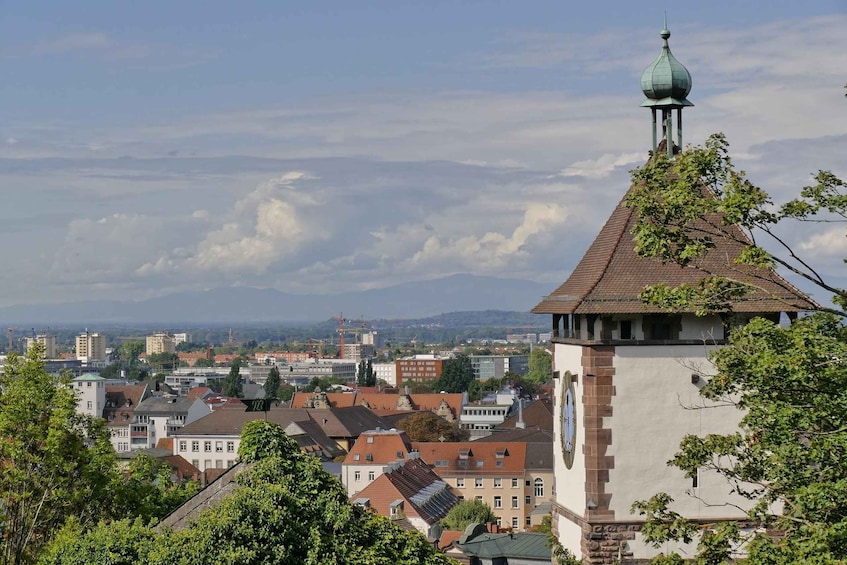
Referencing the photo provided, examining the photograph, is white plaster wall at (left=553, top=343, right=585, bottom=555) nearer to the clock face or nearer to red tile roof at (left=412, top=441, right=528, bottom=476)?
the clock face

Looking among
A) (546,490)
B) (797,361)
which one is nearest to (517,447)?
(546,490)

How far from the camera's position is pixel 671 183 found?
53.6ft

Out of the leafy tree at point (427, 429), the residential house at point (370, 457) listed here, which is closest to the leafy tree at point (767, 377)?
the residential house at point (370, 457)

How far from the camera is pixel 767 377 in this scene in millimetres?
15172

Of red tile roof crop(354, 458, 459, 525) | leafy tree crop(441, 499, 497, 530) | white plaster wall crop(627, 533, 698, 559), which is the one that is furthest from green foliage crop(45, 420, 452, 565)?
leafy tree crop(441, 499, 497, 530)

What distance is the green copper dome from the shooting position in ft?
72.0

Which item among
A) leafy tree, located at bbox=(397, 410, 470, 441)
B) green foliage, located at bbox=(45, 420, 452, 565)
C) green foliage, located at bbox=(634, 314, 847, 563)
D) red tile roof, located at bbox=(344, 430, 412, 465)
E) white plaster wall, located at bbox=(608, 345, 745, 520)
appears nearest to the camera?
green foliage, located at bbox=(634, 314, 847, 563)

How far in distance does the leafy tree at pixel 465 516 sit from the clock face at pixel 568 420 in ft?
195

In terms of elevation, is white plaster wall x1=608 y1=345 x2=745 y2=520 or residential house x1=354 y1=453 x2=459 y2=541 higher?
white plaster wall x1=608 y1=345 x2=745 y2=520

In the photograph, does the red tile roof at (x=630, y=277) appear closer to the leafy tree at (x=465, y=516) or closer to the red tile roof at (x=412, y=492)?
the red tile roof at (x=412, y=492)

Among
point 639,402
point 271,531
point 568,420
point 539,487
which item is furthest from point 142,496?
point 539,487

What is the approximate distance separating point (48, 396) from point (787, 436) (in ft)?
59.2

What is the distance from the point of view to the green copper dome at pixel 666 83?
22.0 m

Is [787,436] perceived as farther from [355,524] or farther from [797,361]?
[355,524]
